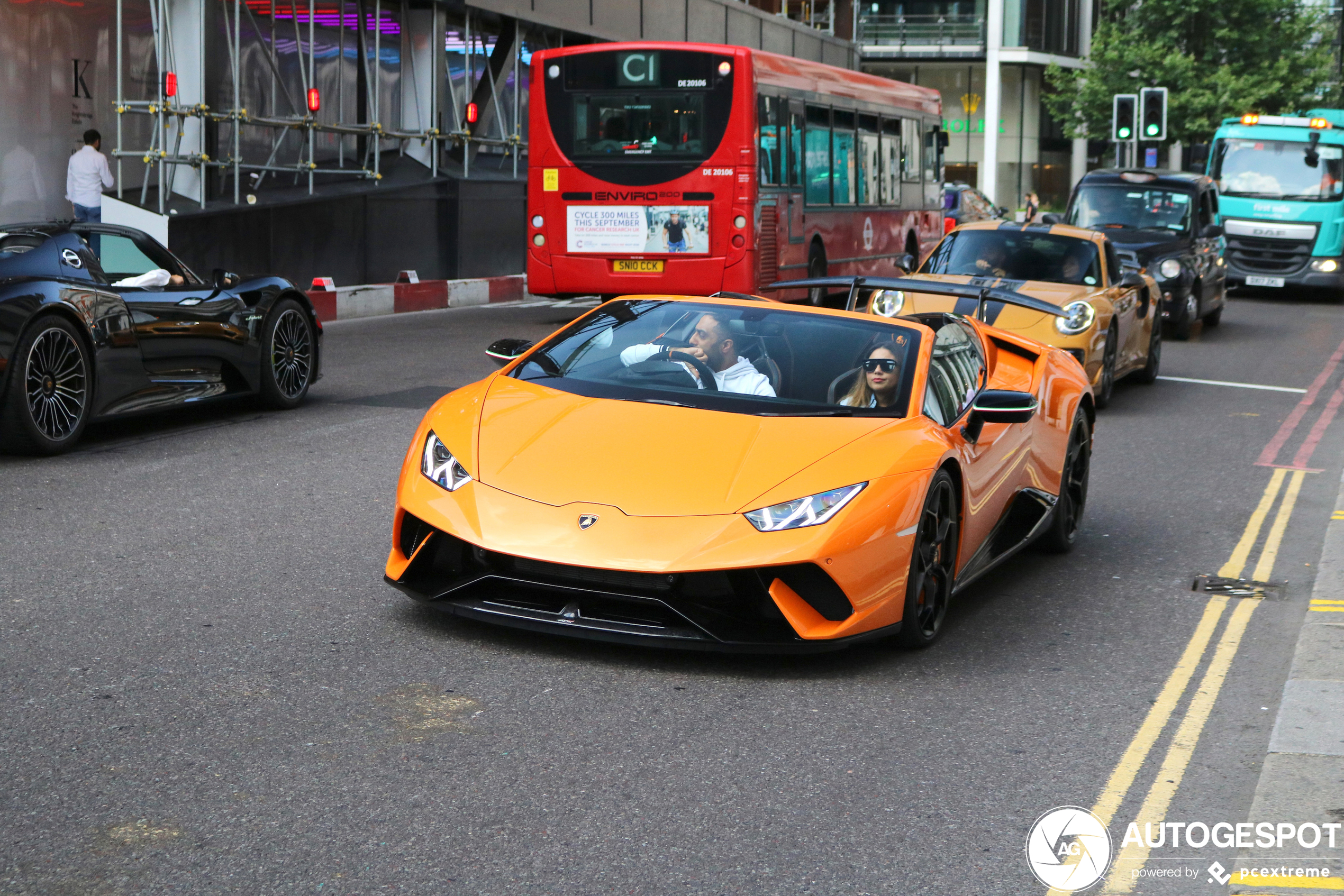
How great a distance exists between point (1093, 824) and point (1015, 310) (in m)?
8.63

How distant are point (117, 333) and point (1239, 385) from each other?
34.0 feet

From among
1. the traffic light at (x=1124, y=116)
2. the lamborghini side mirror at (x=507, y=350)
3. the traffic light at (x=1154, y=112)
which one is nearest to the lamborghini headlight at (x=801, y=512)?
the lamborghini side mirror at (x=507, y=350)

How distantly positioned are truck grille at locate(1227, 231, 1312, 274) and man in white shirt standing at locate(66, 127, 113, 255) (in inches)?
747

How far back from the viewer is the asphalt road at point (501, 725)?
359 centimetres

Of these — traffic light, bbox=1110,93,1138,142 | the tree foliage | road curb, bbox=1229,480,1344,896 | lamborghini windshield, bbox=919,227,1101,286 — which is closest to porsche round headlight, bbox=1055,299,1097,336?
lamborghini windshield, bbox=919,227,1101,286

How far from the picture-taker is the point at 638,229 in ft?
60.8

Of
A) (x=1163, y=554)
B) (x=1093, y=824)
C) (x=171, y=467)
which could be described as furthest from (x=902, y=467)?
(x=171, y=467)

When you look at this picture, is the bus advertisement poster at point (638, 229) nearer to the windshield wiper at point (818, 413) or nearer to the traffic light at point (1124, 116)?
the traffic light at point (1124, 116)

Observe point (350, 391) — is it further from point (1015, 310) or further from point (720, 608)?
point (720, 608)

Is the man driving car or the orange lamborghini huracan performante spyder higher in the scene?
the man driving car

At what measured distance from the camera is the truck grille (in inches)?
1068

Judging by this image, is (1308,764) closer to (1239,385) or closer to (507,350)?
(507,350)

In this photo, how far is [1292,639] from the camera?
19.7ft

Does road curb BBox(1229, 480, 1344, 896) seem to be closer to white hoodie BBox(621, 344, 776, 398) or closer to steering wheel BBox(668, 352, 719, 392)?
white hoodie BBox(621, 344, 776, 398)
